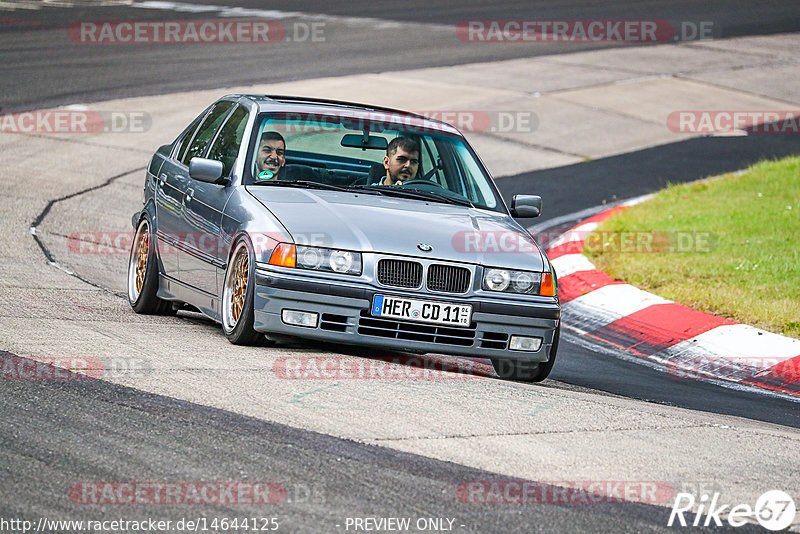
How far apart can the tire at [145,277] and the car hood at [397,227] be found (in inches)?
51.8

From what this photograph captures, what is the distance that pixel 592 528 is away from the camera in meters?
4.63

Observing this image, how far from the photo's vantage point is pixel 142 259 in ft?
30.2

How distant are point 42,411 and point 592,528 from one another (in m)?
2.47

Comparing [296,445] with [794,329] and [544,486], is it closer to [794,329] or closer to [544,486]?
[544,486]

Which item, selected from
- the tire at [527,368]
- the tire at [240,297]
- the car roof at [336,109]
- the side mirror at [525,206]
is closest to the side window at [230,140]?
the car roof at [336,109]

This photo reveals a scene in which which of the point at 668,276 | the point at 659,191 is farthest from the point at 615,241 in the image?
the point at 659,191

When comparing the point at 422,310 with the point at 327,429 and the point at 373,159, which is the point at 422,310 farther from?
the point at 373,159

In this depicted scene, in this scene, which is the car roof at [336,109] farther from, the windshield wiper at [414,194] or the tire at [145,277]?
the tire at [145,277]

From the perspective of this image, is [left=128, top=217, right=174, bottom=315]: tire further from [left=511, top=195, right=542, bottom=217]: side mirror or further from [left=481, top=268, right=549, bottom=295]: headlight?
[left=481, top=268, right=549, bottom=295]: headlight

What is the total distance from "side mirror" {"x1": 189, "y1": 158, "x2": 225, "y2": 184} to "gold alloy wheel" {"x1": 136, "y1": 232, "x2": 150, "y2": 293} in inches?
48.1

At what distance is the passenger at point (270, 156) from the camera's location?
26.9ft

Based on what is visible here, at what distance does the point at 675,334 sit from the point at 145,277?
3.92m

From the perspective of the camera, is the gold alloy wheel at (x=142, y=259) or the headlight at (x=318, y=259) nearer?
the headlight at (x=318, y=259)

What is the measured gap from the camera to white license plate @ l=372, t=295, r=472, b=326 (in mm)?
7137
